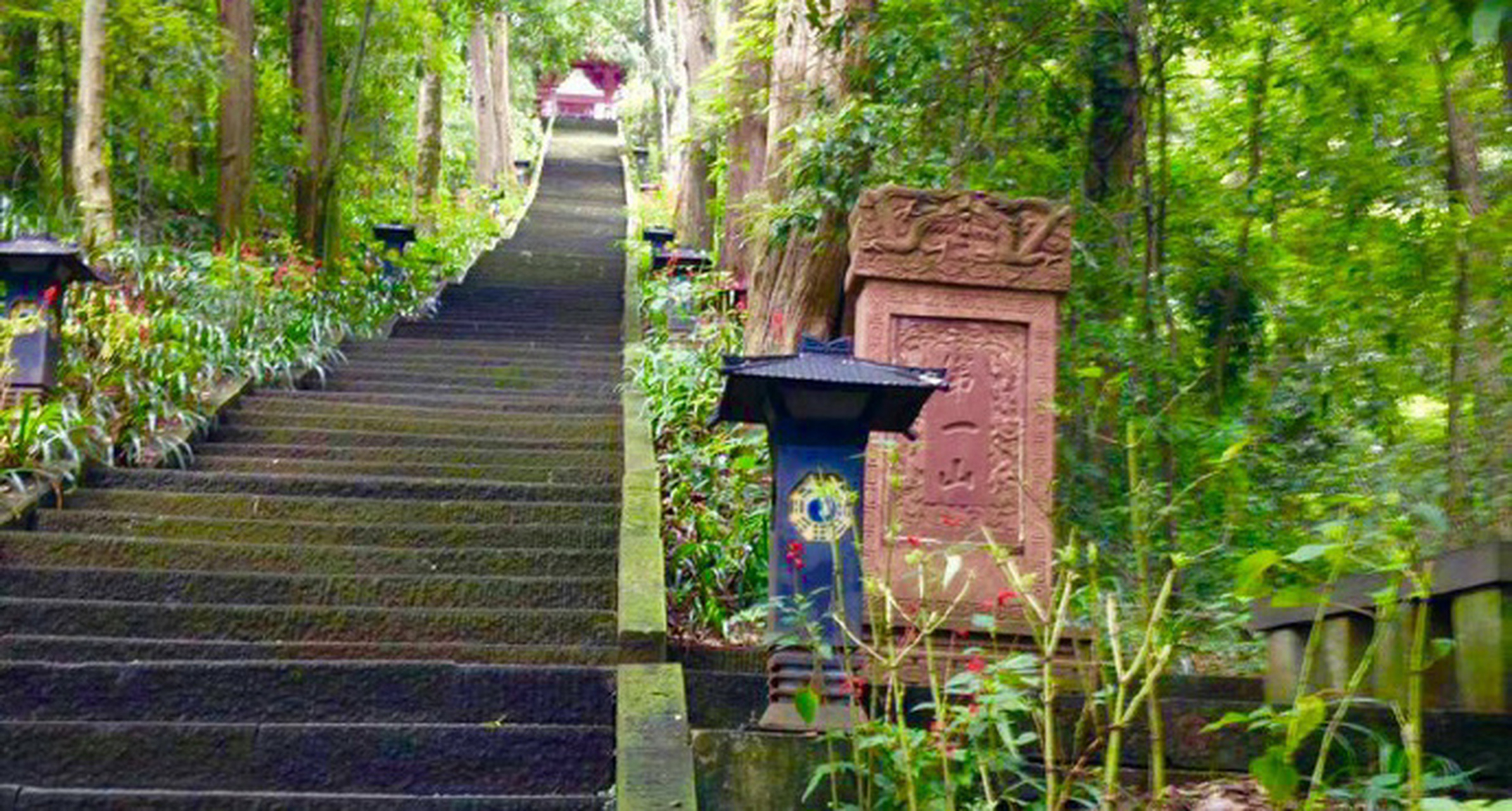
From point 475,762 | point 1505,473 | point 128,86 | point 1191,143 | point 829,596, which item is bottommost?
point 475,762

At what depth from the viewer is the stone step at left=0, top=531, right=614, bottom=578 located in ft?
23.6

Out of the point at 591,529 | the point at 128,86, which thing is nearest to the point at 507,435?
the point at 591,529

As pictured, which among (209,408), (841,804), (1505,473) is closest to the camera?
(841,804)

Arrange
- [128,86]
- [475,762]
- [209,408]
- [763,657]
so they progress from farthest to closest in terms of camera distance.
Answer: [128,86]
[209,408]
[763,657]
[475,762]

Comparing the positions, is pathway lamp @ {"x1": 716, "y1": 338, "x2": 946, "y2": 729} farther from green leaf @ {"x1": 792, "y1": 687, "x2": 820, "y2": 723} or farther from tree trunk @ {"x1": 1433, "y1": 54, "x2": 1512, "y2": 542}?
tree trunk @ {"x1": 1433, "y1": 54, "x2": 1512, "y2": 542}

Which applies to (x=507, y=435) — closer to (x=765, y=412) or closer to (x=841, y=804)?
(x=765, y=412)

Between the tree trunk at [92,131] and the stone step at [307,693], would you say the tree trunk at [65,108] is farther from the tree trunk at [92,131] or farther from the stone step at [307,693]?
the stone step at [307,693]

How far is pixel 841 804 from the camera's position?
420 cm

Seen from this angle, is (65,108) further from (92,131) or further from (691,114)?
(691,114)

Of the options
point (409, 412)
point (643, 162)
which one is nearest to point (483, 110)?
point (643, 162)

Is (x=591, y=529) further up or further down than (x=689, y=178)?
further down

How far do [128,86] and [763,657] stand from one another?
30.4 feet

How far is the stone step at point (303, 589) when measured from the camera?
6.81m

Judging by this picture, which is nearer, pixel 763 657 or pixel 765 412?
pixel 765 412
